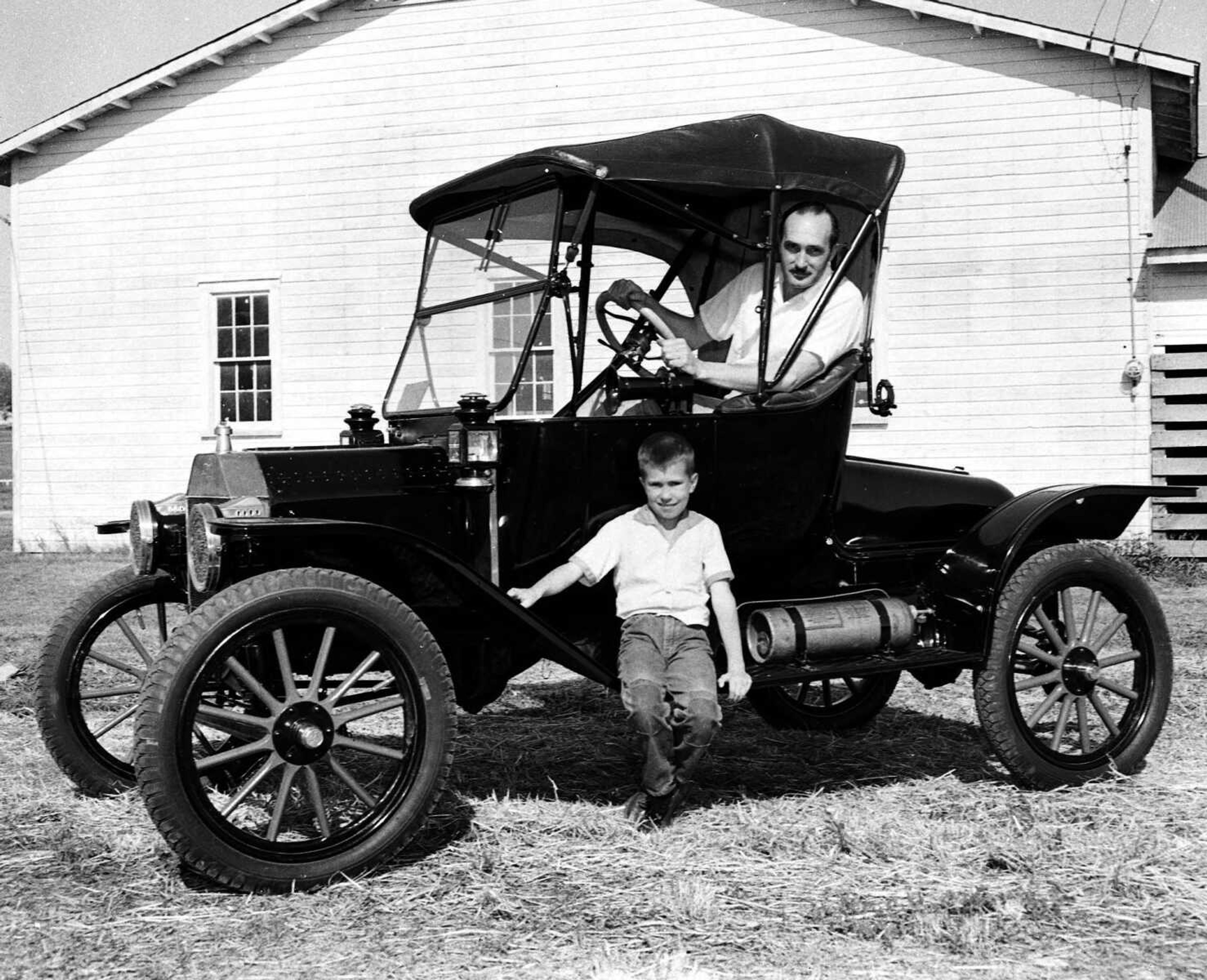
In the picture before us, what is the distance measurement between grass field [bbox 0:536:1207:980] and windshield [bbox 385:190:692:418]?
57.8 inches

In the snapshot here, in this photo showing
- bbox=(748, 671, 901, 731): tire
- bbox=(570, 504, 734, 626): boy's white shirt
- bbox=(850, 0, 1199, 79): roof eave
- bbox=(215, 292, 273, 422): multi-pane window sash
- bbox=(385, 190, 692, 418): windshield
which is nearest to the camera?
bbox=(570, 504, 734, 626): boy's white shirt

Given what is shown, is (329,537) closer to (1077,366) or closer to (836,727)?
(836,727)

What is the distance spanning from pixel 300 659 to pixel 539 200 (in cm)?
179

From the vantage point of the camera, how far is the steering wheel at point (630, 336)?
4566mm

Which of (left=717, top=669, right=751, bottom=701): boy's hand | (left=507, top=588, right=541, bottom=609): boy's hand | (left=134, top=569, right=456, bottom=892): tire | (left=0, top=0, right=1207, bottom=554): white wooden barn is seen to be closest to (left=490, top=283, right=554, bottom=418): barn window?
(left=507, top=588, right=541, bottom=609): boy's hand

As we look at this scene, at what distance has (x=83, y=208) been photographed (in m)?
14.2

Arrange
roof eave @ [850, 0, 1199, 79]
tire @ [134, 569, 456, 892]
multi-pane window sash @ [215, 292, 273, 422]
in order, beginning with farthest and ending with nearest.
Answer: multi-pane window sash @ [215, 292, 273, 422]
roof eave @ [850, 0, 1199, 79]
tire @ [134, 569, 456, 892]

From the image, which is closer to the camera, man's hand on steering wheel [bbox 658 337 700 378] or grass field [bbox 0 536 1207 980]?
grass field [bbox 0 536 1207 980]

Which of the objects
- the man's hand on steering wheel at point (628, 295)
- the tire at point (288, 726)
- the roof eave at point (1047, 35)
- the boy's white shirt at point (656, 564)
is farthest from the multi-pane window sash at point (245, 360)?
the tire at point (288, 726)

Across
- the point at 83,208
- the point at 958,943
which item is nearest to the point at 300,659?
the point at 958,943

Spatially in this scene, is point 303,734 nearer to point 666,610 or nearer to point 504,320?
point 666,610

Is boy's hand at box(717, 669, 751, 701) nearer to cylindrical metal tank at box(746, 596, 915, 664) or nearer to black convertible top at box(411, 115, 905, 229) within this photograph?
cylindrical metal tank at box(746, 596, 915, 664)

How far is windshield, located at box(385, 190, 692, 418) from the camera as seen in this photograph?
4.35 meters

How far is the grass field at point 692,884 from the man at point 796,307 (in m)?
1.59
